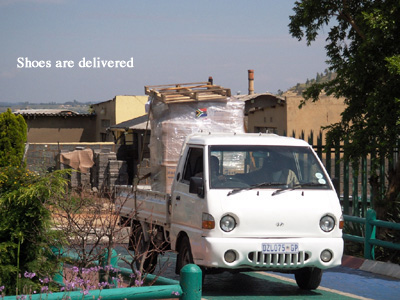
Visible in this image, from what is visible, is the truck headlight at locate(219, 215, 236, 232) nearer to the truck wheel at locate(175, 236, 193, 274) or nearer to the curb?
the truck wheel at locate(175, 236, 193, 274)

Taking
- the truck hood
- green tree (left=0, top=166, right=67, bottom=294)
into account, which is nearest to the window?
the truck hood

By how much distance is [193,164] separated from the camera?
11.9m

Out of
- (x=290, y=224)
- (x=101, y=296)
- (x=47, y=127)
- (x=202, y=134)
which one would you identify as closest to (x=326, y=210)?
(x=290, y=224)

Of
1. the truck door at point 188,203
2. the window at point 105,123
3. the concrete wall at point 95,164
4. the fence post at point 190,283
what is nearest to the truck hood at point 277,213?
the truck door at point 188,203

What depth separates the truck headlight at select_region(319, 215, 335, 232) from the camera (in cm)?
1103

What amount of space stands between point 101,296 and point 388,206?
11.1m

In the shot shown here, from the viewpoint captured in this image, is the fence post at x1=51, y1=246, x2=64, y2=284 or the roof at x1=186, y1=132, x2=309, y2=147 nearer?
the fence post at x1=51, y1=246, x2=64, y2=284

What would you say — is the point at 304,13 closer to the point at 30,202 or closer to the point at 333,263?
the point at 333,263

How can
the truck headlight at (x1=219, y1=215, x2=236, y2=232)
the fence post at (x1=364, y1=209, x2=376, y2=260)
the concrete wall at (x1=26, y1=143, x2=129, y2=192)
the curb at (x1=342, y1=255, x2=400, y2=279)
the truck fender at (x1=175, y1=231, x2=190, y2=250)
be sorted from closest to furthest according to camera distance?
the truck headlight at (x1=219, y1=215, x2=236, y2=232), the truck fender at (x1=175, y1=231, x2=190, y2=250), the curb at (x1=342, y1=255, x2=400, y2=279), the fence post at (x1=364, y1=209, x2=376, y2=260), the concrete wall at (x1=26, y1=143, x2=129, y2=192)

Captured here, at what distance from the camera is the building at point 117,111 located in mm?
51656

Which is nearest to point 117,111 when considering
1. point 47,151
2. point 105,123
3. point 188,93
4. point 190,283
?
point 105,123

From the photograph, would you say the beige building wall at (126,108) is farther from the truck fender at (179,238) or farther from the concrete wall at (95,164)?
the truck fender at (179,238)

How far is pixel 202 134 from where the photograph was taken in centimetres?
1249

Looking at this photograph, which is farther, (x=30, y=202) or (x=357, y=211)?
(x=357, y=211)
